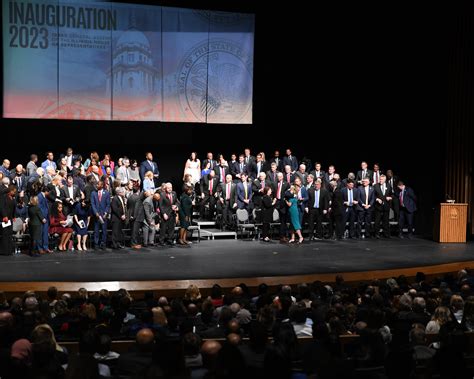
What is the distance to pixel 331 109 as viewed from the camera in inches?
820

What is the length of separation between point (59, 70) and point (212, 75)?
13.1ft

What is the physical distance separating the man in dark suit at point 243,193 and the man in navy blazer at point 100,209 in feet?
10.7

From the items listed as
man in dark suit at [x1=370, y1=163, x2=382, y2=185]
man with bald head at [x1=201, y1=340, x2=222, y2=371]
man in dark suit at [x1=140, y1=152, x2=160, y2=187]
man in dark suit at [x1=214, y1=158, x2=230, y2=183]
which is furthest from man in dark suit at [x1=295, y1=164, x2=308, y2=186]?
man with bald head at [x1=201, y1=340, x2=222, y2=371]

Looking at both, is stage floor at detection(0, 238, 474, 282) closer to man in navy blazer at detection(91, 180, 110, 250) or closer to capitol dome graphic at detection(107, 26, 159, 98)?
man in navy blazer at detection(91, 180, 110, 250)

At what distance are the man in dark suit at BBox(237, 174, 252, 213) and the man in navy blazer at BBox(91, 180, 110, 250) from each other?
3.25 metres

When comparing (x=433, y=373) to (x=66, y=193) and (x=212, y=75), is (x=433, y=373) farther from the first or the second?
(x=212, y=75)

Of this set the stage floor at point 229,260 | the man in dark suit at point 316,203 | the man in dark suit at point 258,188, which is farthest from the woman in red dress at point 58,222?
the man in dark suit at point 316,203

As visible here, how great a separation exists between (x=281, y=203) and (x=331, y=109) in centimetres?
485

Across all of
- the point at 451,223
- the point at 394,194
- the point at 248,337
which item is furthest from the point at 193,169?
the point at 248,337

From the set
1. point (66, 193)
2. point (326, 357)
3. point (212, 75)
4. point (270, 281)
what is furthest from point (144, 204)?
point (326, 357)

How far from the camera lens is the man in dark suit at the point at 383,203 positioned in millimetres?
17484

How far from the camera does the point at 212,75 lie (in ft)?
66.3

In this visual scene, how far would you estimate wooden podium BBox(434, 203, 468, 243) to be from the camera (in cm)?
1688

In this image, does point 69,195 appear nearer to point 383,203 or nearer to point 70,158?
point 70,158
